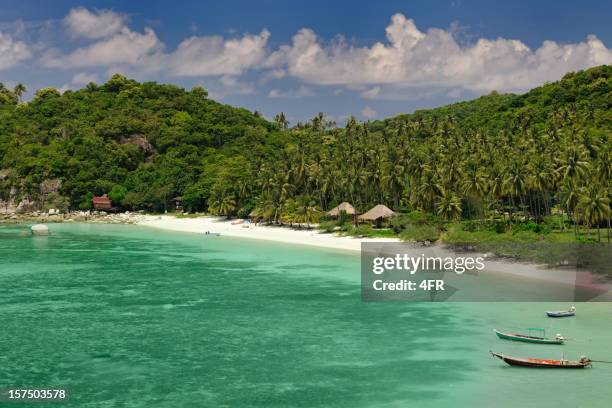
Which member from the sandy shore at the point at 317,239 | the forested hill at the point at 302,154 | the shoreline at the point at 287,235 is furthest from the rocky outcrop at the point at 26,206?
the sandy shore at the point at 317,239

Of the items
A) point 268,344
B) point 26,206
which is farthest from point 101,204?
point 268,344

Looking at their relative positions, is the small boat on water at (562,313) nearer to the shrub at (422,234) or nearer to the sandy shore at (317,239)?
the sandy shore at (317,239)

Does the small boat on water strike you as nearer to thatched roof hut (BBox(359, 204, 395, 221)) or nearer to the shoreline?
the shoreline

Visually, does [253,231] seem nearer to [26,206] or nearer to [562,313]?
[562,313]

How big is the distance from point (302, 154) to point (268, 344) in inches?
2724

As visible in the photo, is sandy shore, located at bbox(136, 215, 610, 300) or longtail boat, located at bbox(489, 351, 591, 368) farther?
sandy shore, located at bbox(136, 215, 610, 300)

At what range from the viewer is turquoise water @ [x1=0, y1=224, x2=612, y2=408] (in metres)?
22.6

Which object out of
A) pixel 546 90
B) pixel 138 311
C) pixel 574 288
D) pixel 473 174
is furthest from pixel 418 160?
pixel 546 90

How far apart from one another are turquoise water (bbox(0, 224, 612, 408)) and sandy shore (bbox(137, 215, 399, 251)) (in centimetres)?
1635

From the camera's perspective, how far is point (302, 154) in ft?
317

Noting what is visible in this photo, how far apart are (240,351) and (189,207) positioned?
85230mm

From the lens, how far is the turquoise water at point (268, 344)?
22.6 metres

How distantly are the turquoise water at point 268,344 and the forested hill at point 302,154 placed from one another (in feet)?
74.2

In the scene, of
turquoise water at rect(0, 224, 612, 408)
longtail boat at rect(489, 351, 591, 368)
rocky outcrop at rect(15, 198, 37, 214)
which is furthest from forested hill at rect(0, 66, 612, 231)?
longtail boat at rect(489, 351, 591, 368)
